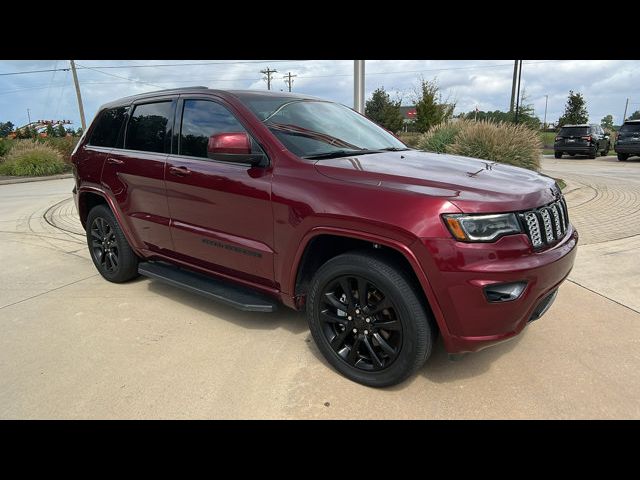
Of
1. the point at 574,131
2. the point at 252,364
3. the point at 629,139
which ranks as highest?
the point at 574,131

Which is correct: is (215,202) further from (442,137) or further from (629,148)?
(629,148)

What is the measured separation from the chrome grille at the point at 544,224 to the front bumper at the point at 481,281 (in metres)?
0.07

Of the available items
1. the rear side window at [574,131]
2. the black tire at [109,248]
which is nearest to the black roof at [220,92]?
the black tire at [109,248]

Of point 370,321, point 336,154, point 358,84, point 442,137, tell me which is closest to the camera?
point 370,321

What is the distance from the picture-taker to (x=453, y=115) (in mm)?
17734

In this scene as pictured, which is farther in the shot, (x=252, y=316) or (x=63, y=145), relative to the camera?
(x=63, y=145)

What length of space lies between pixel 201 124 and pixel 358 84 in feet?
17.3

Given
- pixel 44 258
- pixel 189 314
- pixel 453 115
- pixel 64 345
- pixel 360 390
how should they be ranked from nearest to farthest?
1. pixel 360 390
2. pixel 64 345
3. pixel 189 314
4. pixel 44 258
5. pixel 453 115

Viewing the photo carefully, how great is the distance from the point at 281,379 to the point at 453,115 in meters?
17.0

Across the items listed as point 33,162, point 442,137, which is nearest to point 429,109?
point 442,137

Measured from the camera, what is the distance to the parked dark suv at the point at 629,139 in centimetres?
1741

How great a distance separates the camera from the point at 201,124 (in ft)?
11.4

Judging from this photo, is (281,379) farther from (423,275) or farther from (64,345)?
(64,345)

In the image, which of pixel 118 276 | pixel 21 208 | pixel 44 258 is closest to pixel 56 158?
pixel 21 208
